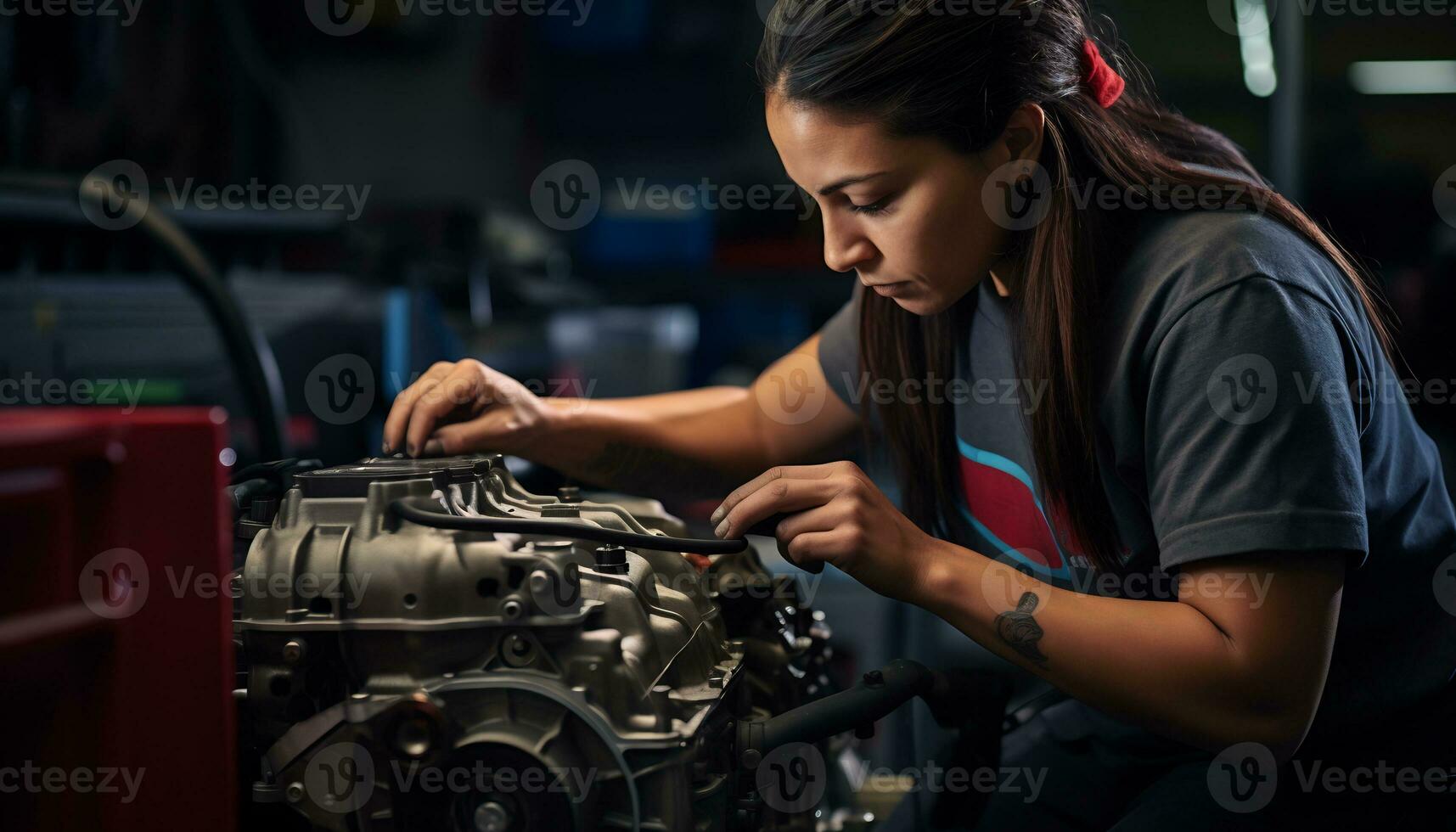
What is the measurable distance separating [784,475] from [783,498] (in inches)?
0.8

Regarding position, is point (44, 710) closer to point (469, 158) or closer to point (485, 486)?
point (485, 486)

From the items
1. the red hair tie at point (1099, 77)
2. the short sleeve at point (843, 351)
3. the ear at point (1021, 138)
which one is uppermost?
the red hair tie at point (1099, 77)

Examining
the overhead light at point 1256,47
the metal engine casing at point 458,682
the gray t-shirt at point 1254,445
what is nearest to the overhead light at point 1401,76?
the overhead light at point 1256,47

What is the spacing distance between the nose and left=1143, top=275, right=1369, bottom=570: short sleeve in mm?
259

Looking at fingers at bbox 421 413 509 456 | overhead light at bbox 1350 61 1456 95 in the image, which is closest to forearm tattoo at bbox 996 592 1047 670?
fingers at bbox 421 413 509 456

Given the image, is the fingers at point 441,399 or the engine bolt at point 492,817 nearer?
the engine bolt at point 492,817

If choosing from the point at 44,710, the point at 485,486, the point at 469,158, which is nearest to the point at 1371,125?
the point at 469,158

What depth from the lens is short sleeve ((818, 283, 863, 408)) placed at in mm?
1274

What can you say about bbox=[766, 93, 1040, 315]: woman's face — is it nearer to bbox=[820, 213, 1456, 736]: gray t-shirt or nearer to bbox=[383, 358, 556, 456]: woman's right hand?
bbox=[820, 213, 1456, 736]: gray t-shirt

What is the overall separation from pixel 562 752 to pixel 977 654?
1.93m

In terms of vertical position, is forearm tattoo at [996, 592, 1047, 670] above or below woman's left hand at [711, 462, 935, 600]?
below

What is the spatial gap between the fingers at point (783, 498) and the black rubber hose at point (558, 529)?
0.03 m

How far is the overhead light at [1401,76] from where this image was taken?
3.55 metres

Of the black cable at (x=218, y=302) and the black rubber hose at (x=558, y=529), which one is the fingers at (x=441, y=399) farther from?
the black cable at (x=218, y=302)
